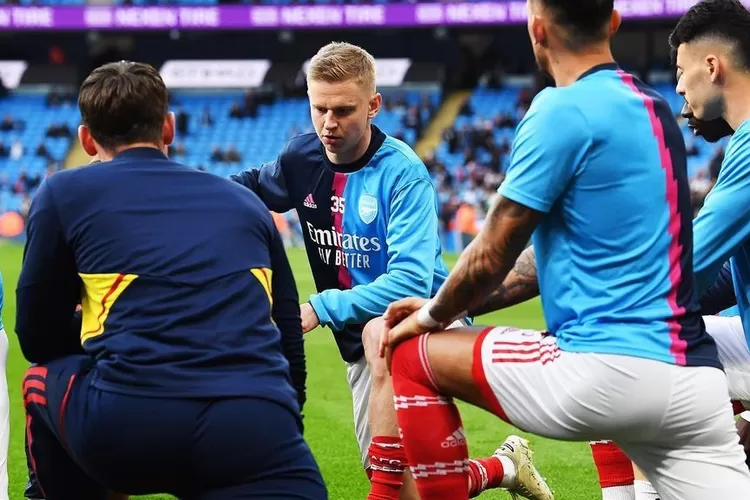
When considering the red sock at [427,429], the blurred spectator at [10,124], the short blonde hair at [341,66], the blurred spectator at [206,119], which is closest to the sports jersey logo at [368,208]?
the short blonde hair at [341,66]

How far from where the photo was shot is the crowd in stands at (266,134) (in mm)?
34906

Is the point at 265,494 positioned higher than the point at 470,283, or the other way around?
the point at 470,283

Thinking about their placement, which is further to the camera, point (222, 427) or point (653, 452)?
point (653, 452)

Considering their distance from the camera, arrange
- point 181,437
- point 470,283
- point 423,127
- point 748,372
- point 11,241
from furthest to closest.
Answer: point 423,127 < point 11,241 < point 748,372 < point 470,283 < point 181,437

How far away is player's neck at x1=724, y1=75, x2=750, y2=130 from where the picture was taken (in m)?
4.39

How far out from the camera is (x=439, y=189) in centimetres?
3331

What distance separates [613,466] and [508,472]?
655 millimetres

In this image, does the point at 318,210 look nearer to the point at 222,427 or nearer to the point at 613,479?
the point at 613,479

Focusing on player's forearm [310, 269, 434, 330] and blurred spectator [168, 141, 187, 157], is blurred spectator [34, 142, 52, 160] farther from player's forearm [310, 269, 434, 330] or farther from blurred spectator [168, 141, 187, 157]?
player's forearm [310, 269, 434, 330]

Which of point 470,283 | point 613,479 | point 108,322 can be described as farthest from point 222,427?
point 613,479

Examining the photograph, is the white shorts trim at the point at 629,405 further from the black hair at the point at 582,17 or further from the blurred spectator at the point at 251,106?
the blurred spectator at the point at 251,106

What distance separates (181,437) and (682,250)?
153cm

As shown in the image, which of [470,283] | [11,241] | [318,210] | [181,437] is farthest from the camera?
[11,241]

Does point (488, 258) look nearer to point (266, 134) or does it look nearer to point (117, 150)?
point (117, 150)
